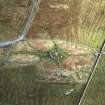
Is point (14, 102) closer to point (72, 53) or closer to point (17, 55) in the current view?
point (17, 55)

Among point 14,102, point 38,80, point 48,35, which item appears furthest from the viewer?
point 48,35

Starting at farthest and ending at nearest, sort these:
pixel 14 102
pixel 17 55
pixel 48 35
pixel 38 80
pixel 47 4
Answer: pixel 47 4 → pixel 48 35 → pixel 17 55 → pixel 38 80 → pixel 14 102

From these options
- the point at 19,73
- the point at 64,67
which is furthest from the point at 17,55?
the point at 64,67

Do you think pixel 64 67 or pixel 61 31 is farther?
pixel 61 31

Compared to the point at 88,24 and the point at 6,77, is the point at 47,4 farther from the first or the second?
the point at 6,77

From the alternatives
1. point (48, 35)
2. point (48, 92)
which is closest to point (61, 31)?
point (48, 35)

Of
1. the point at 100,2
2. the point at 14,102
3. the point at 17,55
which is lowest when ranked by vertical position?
the point at 14,102

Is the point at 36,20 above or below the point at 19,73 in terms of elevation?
above

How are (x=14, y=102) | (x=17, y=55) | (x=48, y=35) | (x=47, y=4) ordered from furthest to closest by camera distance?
(x=47, y=4)
(x=48, y=35)
(x=17, y=55)
(x=14, y=102)

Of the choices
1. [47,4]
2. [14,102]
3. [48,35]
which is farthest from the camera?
[47,4]
